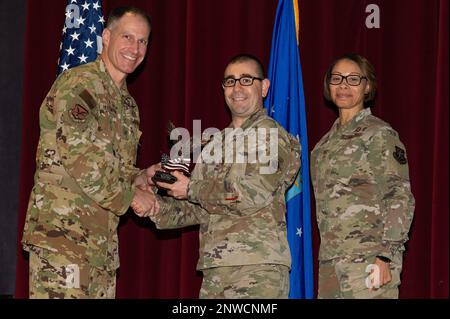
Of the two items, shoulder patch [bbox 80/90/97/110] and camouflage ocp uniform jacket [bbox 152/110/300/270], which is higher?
shoulder patch [bbox 80/90/97/110]

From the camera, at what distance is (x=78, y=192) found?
9.70 ft

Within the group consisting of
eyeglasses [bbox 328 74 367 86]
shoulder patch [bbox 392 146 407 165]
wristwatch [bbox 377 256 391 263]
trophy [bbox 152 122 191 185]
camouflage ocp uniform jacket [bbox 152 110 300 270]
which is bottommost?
wristwatch [bbox 377 256 391 263]

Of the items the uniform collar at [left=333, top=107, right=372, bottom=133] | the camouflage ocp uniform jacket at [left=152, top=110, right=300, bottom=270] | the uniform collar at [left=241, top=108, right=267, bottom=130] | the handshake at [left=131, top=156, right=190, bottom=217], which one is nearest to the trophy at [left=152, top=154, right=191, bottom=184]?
the handshake at [left=131, top=156, right=190, bottom=217]

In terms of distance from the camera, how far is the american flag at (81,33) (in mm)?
4230

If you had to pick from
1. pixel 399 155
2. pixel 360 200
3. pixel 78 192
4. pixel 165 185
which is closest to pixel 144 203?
pixel 165 185

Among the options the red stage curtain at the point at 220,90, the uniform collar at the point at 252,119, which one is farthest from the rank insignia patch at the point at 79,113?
the red stage curtain at the point at 220,90

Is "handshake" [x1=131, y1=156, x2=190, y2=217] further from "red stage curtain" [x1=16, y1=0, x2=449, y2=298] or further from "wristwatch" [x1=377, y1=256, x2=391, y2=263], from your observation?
"red stage curtain" [x1=16, y1=0, x2=449, y2=298]

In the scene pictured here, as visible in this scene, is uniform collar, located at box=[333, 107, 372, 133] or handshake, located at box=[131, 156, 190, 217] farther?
uniform collar, located at box=[333, 107, 372, 133]

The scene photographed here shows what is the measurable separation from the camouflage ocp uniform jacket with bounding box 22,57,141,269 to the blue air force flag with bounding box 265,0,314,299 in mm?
1328

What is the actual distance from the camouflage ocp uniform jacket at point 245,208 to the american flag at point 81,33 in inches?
61.9

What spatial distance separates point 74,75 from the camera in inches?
119

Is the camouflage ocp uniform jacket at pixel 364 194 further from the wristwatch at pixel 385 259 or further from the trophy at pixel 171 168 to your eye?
the trophy at pixel 171 168

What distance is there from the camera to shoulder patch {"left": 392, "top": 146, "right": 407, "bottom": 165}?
3.12 metres
